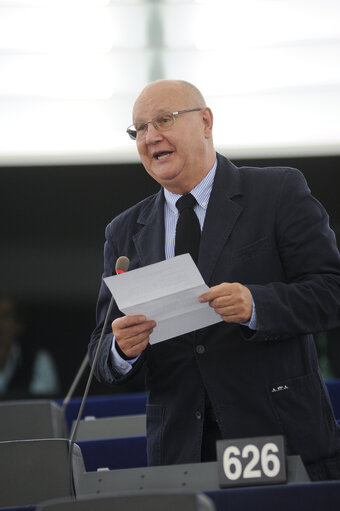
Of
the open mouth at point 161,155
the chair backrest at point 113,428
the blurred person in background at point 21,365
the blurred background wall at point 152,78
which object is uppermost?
the blurred background wall at point 152,78

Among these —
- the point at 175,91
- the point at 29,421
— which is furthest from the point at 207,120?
the point at 29,421

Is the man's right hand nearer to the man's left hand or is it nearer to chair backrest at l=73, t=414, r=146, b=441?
the man's left hand

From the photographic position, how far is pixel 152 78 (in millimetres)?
5914

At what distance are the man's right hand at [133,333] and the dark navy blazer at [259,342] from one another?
0.16 meters

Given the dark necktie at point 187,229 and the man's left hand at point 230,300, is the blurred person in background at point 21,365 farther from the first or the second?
the man's left hand at point 230,300

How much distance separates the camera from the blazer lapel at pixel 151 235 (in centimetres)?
252

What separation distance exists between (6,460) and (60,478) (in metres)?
0.18

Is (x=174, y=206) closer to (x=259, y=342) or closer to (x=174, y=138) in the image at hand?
(x=174, y=138)

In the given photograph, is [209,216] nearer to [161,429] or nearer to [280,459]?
[161,429]

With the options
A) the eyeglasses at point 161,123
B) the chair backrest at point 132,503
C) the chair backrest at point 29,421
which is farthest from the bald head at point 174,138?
the chair backrest at point 29,421

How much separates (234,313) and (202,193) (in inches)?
21.2

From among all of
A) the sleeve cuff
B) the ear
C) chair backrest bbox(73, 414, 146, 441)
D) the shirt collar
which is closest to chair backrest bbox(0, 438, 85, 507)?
the sleeve cuff

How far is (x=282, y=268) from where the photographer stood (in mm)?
2430

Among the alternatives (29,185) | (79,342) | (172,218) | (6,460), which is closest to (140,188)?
(29,185)
